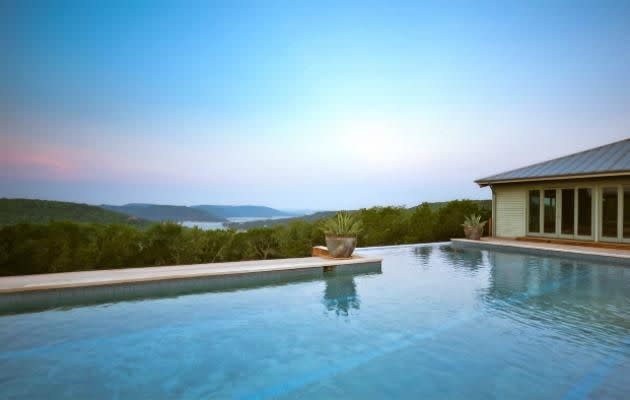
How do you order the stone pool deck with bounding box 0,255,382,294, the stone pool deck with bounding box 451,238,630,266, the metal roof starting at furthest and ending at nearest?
the metal roof → the stone pool deck with bounding box 451,238,630,266 → the stone pool deck with bounding box 0,255,382,294

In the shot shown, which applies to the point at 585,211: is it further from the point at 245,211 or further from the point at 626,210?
the point at 245,211

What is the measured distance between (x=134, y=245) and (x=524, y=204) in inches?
530

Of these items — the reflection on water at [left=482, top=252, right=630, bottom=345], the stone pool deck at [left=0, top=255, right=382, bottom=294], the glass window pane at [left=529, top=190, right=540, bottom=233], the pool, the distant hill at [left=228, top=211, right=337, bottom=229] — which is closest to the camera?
the pool

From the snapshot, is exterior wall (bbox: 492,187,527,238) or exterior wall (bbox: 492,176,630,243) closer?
exterior wall (bbox: 492,176,630,243)

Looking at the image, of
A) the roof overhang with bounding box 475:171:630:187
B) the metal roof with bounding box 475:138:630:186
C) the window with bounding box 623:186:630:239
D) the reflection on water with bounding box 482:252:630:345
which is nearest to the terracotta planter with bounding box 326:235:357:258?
the reflection on water with bounding box 482:252:630:345

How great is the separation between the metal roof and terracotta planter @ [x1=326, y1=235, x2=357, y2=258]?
809 centimetres

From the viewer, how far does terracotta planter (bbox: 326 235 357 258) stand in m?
8.15

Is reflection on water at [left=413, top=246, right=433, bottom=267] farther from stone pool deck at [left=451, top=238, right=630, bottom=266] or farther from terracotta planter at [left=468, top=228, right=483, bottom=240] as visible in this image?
terracotta planter at [left=468, top=228, right=483, bottom=240]

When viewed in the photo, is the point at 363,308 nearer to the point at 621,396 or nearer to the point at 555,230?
the point at 621,396

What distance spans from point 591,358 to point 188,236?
27.0 ft

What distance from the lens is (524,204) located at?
Answer: 42.9ft

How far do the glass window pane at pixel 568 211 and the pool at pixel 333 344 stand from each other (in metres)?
6.07

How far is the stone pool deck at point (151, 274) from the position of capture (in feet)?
18.1

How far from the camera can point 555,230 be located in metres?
12.3
